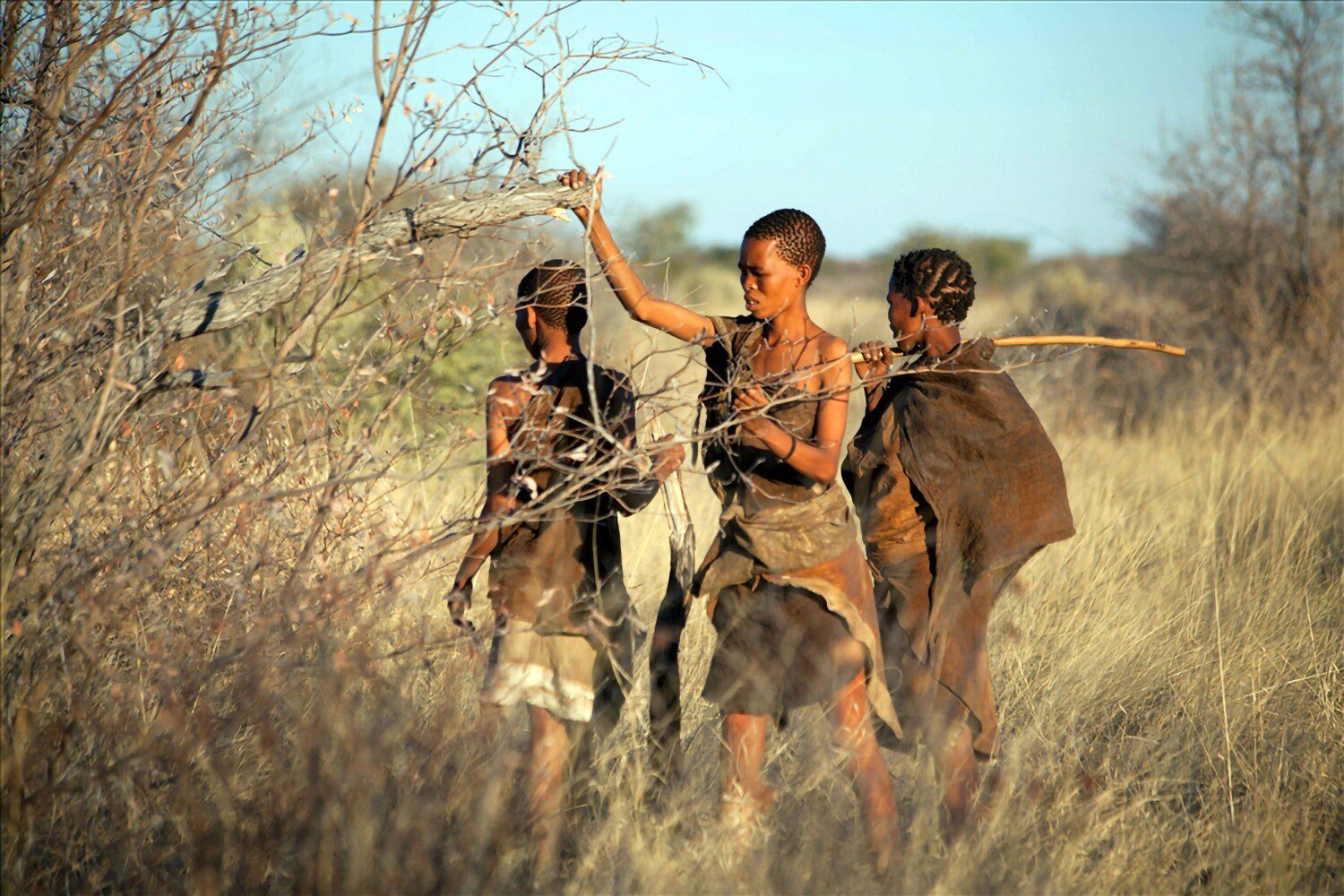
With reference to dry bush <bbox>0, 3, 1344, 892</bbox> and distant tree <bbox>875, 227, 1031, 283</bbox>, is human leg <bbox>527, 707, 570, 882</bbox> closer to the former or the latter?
dry bush <bbox>0, 3, 1344, 892</bbox>

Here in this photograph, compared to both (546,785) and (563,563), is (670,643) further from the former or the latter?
(546,785)

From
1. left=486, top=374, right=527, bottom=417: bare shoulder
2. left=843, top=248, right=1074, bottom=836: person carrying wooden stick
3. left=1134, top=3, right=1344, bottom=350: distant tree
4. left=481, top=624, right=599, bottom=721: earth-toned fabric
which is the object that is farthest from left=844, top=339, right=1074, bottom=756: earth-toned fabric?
left=1134, top=3, right=1344, bottom=350: distant tree

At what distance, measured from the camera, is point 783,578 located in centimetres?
294

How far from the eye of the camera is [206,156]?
133 inches

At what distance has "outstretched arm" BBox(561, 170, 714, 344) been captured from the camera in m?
2.87

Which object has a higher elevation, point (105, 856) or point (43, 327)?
point (43, 327)

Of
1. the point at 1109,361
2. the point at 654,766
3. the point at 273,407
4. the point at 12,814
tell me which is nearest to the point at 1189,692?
the point at 654,766

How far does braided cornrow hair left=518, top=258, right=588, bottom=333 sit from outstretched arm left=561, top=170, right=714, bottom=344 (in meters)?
0.09

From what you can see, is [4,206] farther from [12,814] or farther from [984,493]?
[984,493]

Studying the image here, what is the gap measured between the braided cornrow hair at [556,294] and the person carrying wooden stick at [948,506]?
2.53 ft

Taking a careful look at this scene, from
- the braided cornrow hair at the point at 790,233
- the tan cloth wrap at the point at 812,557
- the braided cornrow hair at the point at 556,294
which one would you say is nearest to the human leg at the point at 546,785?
the tan cloth wrap at the point at 812,557

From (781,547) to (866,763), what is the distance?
0.57 meters

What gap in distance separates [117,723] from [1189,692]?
3.39m

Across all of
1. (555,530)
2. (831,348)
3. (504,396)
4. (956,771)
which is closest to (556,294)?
(504,396)
